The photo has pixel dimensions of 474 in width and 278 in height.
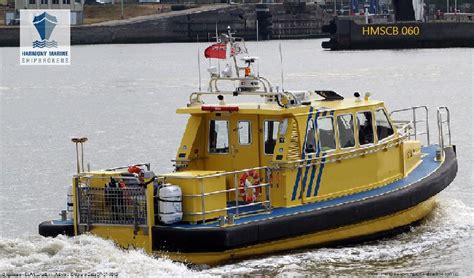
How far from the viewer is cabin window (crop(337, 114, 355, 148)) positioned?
18.0 metres

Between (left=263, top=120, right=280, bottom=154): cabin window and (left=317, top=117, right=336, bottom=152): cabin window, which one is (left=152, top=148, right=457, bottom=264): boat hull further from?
(left=263, top=120, right=280, bottom=154): cabin window

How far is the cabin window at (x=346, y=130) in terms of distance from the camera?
59.2 feet

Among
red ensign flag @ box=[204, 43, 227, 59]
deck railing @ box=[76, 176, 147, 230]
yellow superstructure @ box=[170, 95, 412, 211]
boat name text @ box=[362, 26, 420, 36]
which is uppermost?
red ensign flag @ box=[204, 43, 227, 59]

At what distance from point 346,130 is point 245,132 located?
4.71 ft

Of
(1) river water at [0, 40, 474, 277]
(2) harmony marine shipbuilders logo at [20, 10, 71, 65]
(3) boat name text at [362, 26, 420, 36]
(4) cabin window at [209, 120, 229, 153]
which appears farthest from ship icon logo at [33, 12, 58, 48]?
(4) cabin window at [209, 120, 229, 153]

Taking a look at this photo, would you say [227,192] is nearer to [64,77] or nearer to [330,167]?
[330,167]

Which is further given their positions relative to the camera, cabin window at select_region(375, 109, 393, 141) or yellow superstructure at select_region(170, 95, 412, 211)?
cabin window at select_region(375, 109, 393, 141)

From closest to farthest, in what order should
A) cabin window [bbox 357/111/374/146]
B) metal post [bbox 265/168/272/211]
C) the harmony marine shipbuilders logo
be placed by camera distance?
metal post [bbox 265/168/272/211]
cabin window [bbox 357/111/374/146]
the harmony marine shipbuilders logo

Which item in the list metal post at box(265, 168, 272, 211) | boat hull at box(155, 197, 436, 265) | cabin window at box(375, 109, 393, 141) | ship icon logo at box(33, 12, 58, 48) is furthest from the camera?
ship icon logo at box(33, 12, 58, 48)

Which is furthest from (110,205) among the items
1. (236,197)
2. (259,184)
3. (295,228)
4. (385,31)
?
(385,31)

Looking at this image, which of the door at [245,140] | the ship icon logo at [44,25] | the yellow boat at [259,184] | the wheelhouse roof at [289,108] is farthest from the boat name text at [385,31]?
the door at [245,140]

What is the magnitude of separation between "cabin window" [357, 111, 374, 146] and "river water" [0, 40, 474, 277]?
1471 mm

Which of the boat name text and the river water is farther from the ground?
the boat name text

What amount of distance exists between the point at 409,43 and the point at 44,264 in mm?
83326
